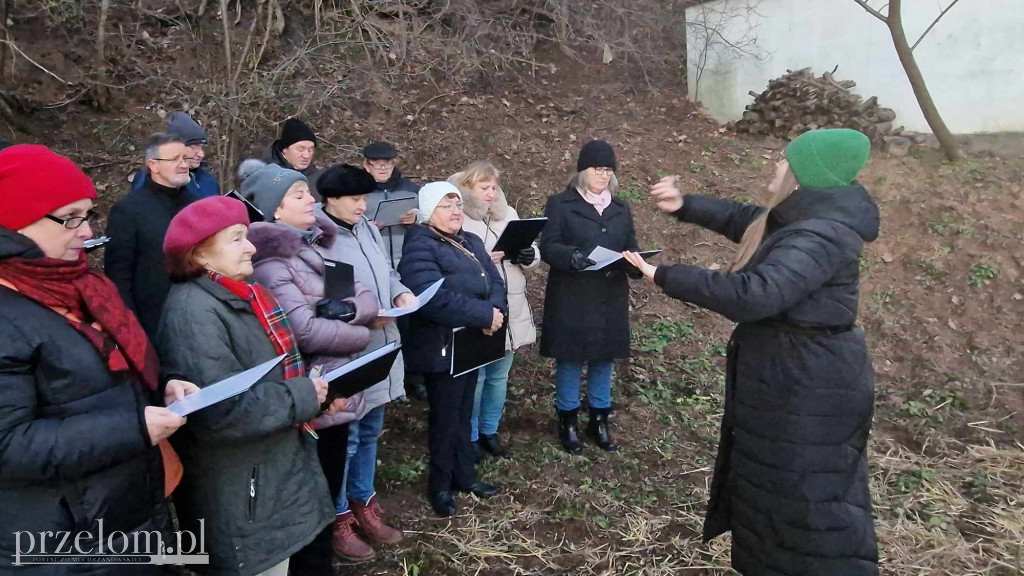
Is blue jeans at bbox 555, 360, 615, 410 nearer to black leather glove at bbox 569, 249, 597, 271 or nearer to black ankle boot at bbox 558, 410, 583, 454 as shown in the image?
black ankle boot at bbox 558, 410, 583, 454

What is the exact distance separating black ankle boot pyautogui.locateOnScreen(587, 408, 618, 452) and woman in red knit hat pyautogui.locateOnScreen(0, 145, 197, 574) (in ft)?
10.7

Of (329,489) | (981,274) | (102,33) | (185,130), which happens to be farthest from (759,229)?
(102,33)

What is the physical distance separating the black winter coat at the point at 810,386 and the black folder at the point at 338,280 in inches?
55.2

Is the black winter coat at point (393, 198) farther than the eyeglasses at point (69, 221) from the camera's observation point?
Yes

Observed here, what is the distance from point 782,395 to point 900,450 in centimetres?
293

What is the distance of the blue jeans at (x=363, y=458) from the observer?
3.60 meters

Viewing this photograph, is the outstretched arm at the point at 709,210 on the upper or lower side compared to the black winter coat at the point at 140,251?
upper

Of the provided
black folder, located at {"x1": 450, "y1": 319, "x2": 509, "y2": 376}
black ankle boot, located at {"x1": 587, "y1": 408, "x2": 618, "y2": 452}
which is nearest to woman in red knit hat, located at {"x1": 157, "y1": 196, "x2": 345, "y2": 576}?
black folder, located at {"x1": 450, "y1": 319, "x2": 509, "y2": 376}

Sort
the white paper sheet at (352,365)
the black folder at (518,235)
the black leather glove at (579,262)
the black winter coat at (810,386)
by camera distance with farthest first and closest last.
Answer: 1. the black leather glove at (579,262)
2. the black folder at (518,235)
3. the black winter coat at (810,386)
4. the white paper sheet at (352,365)

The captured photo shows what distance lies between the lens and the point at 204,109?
7.49m

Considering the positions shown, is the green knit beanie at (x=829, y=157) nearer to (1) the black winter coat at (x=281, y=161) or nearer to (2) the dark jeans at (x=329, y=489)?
(2) the dark jeans at (x=329, y=489)

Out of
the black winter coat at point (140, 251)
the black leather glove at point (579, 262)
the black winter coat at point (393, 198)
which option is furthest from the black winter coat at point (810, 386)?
the black winter coat at point (140, 251)

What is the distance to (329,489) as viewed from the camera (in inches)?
124

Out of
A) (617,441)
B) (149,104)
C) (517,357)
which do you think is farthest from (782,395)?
(149,104)
